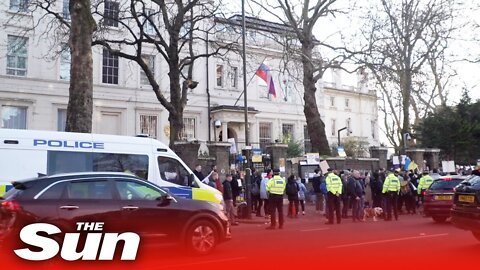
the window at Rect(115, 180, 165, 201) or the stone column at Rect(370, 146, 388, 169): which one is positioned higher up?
the stone column at Rect(370, 146, 388, 169)

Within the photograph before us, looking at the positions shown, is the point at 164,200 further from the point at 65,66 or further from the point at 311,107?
the point at 65,66

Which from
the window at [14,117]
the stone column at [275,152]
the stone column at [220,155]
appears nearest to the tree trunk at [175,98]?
the stone column at [220,155]

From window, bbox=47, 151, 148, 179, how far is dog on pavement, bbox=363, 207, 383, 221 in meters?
8.91

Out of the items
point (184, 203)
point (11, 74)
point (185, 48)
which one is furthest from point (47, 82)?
point (184, 203)

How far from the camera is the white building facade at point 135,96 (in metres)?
30.8

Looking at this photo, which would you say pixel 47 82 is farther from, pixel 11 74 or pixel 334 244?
pixel 334 244

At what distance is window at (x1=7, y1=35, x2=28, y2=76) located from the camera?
30734mm

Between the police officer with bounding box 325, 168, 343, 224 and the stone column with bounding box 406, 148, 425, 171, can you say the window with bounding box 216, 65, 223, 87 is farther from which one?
the police officer with bounding box 325, 168, 343, 224

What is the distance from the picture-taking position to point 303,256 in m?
9.30

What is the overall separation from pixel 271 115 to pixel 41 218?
3450 cm

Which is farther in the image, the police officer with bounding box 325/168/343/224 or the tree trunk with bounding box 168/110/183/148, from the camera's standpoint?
the tree trunk with bounding box 168/110/183/148

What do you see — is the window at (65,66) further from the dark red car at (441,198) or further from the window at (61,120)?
the dark red car at (441,198)

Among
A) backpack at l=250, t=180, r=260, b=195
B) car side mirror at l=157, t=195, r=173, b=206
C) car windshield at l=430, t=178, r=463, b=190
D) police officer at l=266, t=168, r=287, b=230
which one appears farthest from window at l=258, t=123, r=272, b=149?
car side mirror at l=157, t=195, r=173, b=206

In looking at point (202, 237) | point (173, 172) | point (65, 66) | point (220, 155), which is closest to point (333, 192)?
point (173, 172)
